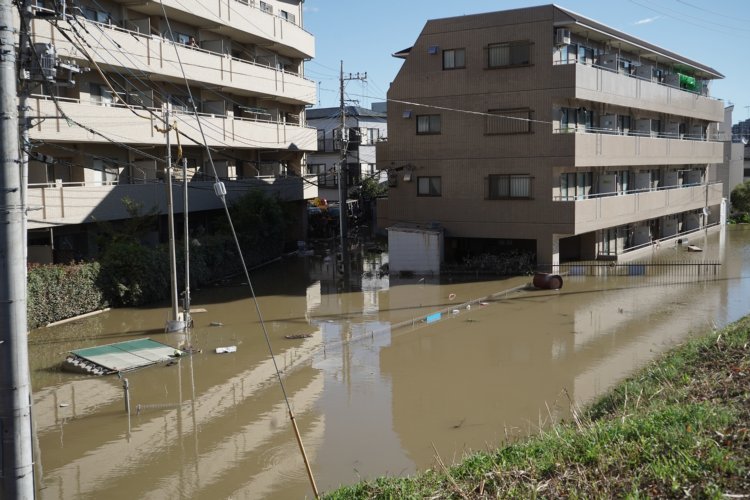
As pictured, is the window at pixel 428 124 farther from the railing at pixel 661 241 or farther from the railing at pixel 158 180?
the railing at pixel 661 241

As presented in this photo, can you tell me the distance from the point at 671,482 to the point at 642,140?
32283 millimetres

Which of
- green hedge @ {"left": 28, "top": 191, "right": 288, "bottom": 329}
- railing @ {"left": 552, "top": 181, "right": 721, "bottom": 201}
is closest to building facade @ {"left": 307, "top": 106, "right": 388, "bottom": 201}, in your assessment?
railing @ {"left": 552, "top": 181, "right": 721, "bottom": 201}

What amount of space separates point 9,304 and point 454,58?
1089 inches

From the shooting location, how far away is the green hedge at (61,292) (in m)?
20.3

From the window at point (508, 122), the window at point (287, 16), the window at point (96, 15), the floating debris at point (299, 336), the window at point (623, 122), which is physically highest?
the window at point (287, 16)

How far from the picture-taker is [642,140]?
36688 mm

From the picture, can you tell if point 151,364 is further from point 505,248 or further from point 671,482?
point 505,248

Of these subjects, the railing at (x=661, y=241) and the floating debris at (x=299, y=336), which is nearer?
the floating debris at (x=299, y=336)

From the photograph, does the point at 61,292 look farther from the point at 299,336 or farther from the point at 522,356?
the point at 522,356

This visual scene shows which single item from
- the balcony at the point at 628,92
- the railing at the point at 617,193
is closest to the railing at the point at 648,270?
the railing at the point at 617,193

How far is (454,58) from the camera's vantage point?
102ft

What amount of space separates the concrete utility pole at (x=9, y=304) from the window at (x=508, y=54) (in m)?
26.5

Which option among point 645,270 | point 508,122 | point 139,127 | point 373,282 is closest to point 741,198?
point 645,270

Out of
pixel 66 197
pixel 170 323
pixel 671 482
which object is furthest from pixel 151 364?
pixel 671 482
